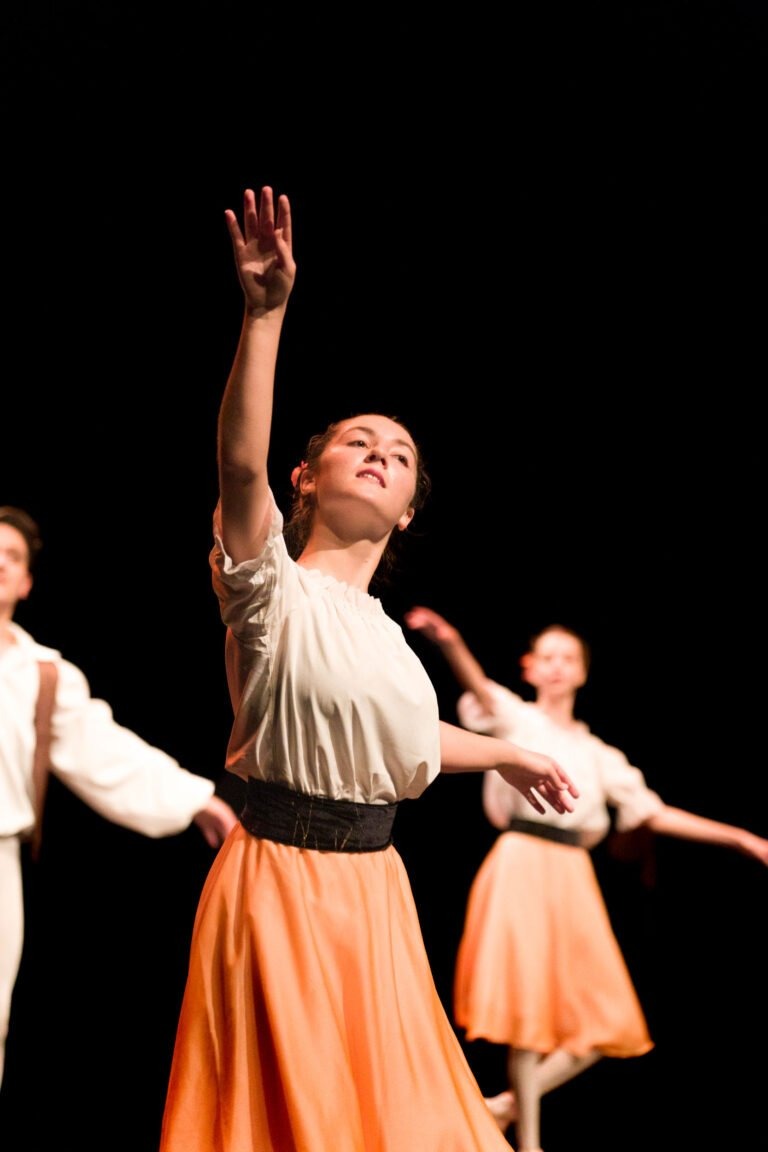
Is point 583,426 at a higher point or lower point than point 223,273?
lower

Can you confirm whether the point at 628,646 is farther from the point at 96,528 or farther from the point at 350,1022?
the point at 350,1022

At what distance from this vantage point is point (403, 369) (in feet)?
13.5

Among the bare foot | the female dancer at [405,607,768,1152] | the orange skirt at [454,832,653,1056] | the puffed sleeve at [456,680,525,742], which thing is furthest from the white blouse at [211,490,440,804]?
the bare foot

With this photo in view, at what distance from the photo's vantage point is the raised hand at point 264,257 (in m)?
1.39

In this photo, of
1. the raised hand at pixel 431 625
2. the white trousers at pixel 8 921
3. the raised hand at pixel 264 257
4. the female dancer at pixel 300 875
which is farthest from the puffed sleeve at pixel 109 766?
the raised hand at pixel 264 257

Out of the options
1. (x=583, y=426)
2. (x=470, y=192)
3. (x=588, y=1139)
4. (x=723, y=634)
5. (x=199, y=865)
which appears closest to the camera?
(x=588, y=1139)

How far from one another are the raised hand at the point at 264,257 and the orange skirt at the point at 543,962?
243cm

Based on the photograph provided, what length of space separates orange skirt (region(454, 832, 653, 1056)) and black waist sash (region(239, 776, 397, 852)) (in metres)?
1.88

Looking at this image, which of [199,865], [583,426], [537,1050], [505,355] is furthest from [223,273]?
[537,1050]

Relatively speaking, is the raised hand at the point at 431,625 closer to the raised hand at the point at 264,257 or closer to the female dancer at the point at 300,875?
the female dancer at the point at 300,875

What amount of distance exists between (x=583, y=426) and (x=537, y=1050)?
2.21m

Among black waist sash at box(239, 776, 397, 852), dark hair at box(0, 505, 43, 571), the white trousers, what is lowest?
the white trousers

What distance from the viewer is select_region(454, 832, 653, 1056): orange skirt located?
3328 millimetres

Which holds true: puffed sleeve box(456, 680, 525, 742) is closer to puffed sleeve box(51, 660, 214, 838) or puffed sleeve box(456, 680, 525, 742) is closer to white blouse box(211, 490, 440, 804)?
puffed sleeve box(51, 660, 214, 838)
